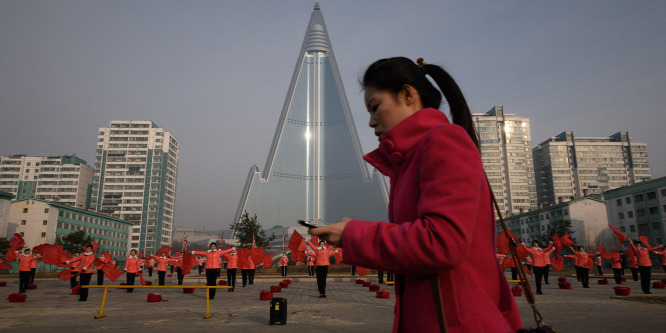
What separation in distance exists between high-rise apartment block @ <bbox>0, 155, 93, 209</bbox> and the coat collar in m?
143

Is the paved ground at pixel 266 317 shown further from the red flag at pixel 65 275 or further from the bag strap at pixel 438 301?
the bag strap at pixel 438 301

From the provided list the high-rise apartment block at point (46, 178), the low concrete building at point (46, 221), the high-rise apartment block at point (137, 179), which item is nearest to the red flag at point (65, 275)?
the low concrete building at point (46, 221)

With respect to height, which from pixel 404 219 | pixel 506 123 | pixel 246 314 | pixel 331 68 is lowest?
pixel 246 314

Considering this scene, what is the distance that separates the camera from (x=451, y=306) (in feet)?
4.28

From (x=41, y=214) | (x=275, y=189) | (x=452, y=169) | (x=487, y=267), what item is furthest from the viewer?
(x=275, y=189)

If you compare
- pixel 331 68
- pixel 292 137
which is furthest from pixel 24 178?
pixel 331 68

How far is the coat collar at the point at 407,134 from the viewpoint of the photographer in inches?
59.5

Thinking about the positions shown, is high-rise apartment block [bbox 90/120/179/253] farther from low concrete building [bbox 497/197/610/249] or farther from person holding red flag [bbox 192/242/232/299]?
person holding red flag [bbox 192/242/232/299]

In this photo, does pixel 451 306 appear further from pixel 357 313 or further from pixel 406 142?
pixel 357 313

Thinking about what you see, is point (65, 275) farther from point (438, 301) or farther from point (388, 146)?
point (438, 301)

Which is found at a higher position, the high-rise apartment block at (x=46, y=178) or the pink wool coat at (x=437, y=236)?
the high-rise apartment block at (x=46, y=178)

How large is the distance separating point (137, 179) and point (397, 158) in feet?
470

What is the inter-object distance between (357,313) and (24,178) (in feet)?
496

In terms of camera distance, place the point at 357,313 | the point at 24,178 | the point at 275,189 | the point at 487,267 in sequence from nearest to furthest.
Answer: the point at 487,267 < the point at 357,313 < the point at 24,178 < the point at 275,189
